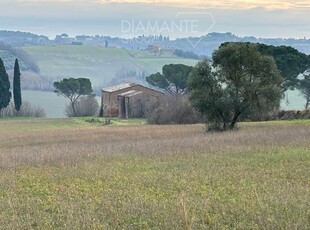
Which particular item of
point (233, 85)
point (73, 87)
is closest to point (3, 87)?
point (73, 87)

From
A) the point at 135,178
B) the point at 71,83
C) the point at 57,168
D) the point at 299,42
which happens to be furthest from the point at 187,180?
the point at 299,42

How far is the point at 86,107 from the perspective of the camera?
95000 mm

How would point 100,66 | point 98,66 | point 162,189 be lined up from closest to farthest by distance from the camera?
point 162,189
point 98,66
point 100,66

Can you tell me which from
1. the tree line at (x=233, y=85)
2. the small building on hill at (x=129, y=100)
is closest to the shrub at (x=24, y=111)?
the small building on hill at (x=129, y=100)

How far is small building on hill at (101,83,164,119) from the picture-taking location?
81.7 m

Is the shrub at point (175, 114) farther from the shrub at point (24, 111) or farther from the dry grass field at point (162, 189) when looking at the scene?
the shrub at point (24, 111)

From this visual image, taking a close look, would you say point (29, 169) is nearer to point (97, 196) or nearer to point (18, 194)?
point (18, 194)

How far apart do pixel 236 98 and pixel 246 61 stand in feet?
8.21

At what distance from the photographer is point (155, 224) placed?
8258 millimetres

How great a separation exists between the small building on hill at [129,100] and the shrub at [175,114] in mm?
12441

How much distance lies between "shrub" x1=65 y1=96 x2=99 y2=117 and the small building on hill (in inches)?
71.1

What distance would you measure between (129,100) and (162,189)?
234ft

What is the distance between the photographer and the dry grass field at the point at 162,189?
333 inches

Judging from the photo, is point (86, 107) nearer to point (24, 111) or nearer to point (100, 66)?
point (24, 111)
